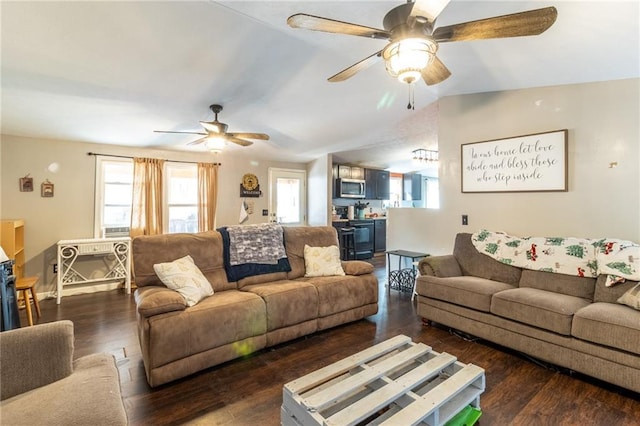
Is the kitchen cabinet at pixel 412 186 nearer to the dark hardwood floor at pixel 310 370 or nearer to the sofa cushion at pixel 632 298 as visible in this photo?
the dark hardwood floor at pixel 310 370

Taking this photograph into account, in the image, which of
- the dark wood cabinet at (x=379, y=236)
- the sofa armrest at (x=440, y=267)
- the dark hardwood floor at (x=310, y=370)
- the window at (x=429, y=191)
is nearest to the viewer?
the dark hardwood floor at (x=310, y=370)

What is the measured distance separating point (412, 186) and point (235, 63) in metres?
6.80

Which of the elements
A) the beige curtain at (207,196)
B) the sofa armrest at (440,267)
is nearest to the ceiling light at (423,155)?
the sofa armrest at (440,267)

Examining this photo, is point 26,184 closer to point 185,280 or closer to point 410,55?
point 185,280

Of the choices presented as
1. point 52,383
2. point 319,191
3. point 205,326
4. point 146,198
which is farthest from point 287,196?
point 52,383

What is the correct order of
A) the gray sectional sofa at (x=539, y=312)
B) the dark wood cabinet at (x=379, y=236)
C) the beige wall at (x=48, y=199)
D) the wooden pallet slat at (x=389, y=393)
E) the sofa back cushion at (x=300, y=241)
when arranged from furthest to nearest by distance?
the dark wood cabinet at (x=379, y=236) → the beige wall at (x=48, y=199) → the sofa back cushion at (x=300, y=241) → the gray sectional sofa at (x=539, y=312) → the wooden pallet slat at (x=389, y=393)

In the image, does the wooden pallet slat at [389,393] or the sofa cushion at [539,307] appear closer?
the wooden pallet slat at [389,393]

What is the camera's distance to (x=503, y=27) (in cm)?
152

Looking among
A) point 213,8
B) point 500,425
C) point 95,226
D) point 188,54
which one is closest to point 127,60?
point 188,54

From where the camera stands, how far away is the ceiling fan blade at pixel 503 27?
1.40 m

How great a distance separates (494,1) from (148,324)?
10.0ft

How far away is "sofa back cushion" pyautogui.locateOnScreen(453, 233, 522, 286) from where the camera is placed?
9.78ft

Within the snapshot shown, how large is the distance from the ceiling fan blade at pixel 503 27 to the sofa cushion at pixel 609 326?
191 centimetres

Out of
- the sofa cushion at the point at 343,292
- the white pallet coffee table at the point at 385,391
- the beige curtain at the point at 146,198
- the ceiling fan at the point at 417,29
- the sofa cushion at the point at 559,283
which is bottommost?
the white pallet coffee table at the point at 385,391
